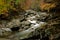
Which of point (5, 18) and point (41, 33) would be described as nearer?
point (41, 33)

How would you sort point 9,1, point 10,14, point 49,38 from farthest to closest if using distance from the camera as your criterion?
point 9,1 < point 10,14 < point 49,38

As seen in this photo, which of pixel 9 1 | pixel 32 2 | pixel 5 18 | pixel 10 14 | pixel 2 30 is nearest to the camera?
pixel 2 30

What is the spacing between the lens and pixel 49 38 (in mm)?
8828

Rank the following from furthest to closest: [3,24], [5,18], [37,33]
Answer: [5,18] → [3,24] → [37,33]

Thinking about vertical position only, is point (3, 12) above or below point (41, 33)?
below

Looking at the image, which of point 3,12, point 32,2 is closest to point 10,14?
point 3,12

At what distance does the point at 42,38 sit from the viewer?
30.6ft

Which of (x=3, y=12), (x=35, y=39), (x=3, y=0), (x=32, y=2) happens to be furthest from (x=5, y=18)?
(x=32, y=2)

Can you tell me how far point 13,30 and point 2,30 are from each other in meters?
0.80

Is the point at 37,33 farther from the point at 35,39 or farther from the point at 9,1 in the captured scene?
the point at 9,1

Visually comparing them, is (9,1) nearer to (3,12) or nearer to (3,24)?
(3,12)

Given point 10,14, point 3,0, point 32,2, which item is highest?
point 3,0

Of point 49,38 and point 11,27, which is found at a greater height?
point 49,38

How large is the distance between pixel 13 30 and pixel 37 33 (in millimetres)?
3806
